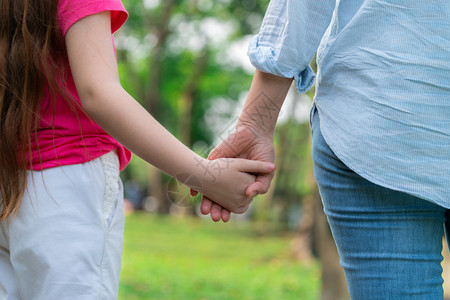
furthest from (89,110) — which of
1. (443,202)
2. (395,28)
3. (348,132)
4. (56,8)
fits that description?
(443,202)

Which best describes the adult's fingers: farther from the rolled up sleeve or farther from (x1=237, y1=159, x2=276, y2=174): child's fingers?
the rolled up sleeve

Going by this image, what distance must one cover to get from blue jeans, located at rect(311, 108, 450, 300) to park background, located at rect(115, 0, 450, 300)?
17.9 inches

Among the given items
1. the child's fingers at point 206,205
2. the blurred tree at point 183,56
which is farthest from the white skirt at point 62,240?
the blurred tree at point 183,56

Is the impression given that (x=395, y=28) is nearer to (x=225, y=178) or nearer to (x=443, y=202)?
(x=443, y=202)

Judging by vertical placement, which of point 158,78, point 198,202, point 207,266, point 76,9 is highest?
point 76,9

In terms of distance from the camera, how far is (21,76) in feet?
4.73

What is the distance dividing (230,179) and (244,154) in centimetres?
14

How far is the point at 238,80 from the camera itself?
75.2 ft

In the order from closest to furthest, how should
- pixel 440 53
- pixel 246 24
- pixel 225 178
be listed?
1. pixel 440 53
2. pixel 225 178
3. pixel 246 24

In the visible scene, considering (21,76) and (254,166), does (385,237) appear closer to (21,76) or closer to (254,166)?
(254,166)

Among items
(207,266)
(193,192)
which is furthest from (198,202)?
(207,266)

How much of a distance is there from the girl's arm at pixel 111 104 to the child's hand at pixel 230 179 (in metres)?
0.03

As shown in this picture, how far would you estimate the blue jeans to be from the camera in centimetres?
134

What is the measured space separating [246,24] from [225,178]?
10.2 m
